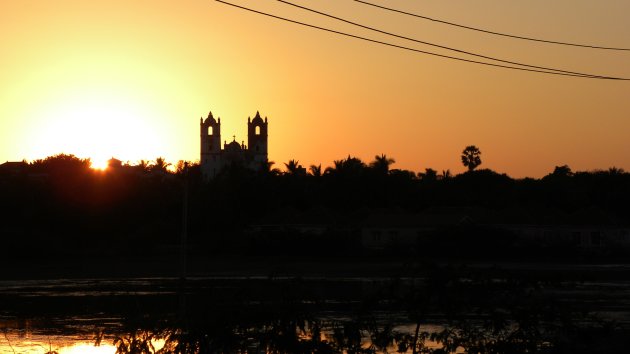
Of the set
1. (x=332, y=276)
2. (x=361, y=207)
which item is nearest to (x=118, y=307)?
(x=332, y=276)

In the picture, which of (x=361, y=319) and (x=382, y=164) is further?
(x=382, y=164)

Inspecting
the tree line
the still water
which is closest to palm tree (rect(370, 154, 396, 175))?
the tree line

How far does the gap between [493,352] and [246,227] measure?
83944 mm

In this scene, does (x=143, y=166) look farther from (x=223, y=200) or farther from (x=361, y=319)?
(x=361, y=319)

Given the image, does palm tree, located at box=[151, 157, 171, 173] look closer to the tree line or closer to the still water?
the tree line

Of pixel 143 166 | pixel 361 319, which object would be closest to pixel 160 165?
pixel 143 166

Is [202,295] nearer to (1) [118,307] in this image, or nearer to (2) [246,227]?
(1) [118,307]

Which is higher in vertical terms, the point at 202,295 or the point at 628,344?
the point at 202,295

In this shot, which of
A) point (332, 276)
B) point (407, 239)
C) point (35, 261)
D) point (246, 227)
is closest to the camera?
point (332, 276)

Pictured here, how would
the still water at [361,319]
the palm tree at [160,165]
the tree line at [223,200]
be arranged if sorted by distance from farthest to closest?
the palm tree at [160,165] < the tree line at [223,200] < the still water at [361,319]

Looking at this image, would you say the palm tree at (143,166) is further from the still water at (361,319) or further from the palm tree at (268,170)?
the still water at (361,319)

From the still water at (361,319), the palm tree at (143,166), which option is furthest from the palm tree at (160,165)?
the still water at (361,319)

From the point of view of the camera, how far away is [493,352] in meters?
15.5

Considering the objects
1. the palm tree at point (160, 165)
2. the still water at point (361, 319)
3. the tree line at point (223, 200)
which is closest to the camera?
the still water at point (361, 319)
